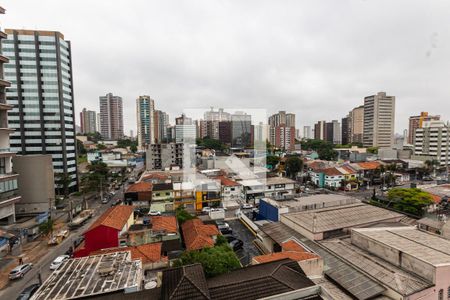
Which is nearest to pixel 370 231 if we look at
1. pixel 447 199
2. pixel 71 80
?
pixel 447 199

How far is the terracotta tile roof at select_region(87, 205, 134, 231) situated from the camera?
13359mm

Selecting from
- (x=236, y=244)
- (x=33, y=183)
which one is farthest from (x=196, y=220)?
(x=33, y=183)

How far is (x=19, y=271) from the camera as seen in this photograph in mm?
11484

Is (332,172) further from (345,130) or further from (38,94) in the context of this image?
(345,130)

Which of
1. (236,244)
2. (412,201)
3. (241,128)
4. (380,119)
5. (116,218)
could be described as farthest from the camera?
(380,119)

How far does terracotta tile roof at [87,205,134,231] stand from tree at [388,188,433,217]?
2229 centimetres

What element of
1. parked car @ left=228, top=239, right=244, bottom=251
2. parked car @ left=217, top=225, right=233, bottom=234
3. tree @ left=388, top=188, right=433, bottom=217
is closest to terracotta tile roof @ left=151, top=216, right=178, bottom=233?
parked car @ left=217, top=225, right=233, bottom=234

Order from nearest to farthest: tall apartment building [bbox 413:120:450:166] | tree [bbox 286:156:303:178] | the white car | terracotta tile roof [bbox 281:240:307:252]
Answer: terracotta tile roof [bbox 281:240:307:252]
the white car
tree [bbox 286:156:303:178]
tall apartment building [bbox 413:120:450:166]

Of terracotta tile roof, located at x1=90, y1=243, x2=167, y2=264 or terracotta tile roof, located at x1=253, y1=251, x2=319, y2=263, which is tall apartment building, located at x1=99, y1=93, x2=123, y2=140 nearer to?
terracotta tile roof, located at x1=90, y1=243, x2=167, y2=264

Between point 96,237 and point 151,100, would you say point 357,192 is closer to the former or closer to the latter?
point 96,237

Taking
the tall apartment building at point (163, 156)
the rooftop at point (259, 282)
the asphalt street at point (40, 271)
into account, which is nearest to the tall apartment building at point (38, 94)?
the tall apartment building at point (163, 156)

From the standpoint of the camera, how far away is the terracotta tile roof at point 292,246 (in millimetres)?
11550

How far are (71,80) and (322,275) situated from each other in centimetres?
3558

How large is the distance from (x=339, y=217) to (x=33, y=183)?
1042 inches
